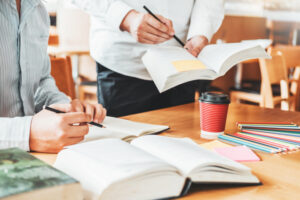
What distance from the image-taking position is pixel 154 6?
1.52 meters

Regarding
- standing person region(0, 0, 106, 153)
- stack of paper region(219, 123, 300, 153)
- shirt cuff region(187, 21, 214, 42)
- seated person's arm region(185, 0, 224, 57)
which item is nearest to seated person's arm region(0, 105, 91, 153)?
standing person region(0, 0, 106, 153)

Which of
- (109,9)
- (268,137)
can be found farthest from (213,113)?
(109,9)

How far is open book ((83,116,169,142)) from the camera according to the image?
3.11ft

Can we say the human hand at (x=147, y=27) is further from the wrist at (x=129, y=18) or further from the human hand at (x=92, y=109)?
the human hand at (x=92, y=109)

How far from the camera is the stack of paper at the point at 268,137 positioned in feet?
3.06

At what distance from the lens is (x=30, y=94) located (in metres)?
1.23

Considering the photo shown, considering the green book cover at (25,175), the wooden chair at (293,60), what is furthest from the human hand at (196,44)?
the wooden chair at (293,60)

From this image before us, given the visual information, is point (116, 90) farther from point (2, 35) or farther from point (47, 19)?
point (2, 35)

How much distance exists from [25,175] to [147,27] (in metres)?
0.87

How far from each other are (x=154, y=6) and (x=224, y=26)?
281 cm

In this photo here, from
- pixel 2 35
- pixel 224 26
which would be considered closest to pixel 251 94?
pixel 224 26

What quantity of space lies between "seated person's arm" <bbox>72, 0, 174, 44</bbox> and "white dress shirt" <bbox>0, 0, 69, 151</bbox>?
0.21 m

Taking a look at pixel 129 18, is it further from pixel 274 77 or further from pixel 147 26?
pixel 274 77

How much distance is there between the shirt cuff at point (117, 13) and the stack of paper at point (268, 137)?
59 cm
